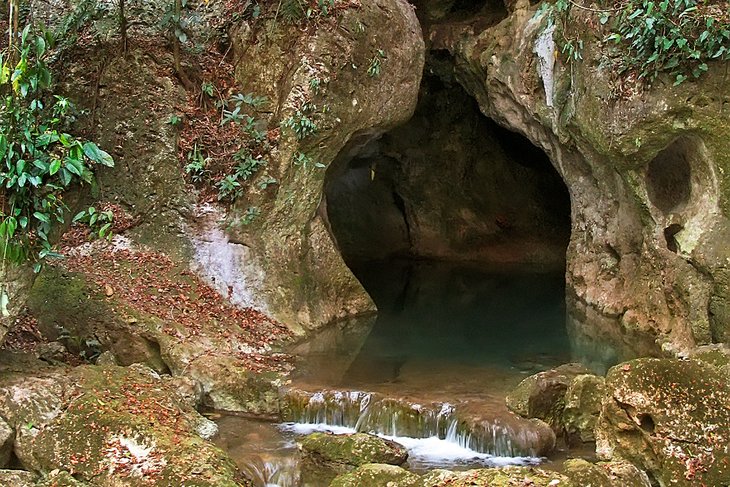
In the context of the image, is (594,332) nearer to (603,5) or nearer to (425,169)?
(603,5)

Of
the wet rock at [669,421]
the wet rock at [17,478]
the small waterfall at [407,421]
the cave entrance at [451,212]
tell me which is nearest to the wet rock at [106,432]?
the wet rock at [17,478]

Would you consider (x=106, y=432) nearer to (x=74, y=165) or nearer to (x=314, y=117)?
(x=74, y=165)

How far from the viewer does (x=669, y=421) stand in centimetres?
658

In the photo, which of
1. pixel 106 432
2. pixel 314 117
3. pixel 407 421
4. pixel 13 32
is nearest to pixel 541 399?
pixel 407 421

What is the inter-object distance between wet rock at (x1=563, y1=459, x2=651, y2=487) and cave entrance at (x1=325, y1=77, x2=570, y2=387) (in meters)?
10.1

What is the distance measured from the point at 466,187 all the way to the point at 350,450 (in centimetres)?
1541

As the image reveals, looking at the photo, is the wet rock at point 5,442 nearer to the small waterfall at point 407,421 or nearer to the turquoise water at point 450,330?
the small waterfall at point 407,421

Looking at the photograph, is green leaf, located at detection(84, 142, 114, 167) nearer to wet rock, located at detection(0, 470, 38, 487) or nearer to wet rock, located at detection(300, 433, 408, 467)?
wet rock, located at detection(0, 470, 38, 487)

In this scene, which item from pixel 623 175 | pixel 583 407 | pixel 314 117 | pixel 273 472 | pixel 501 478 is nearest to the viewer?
pixel 501 478

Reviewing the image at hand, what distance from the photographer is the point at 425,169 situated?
21.7 metres

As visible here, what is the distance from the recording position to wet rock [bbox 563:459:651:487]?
5.77m

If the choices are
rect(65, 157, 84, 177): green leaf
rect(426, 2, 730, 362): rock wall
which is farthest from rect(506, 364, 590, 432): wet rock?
rect(65, 157, 84, 177): green leaf

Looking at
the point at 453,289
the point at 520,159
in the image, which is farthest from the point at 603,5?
the point at 520,159

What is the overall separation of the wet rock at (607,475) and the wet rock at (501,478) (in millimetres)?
110
